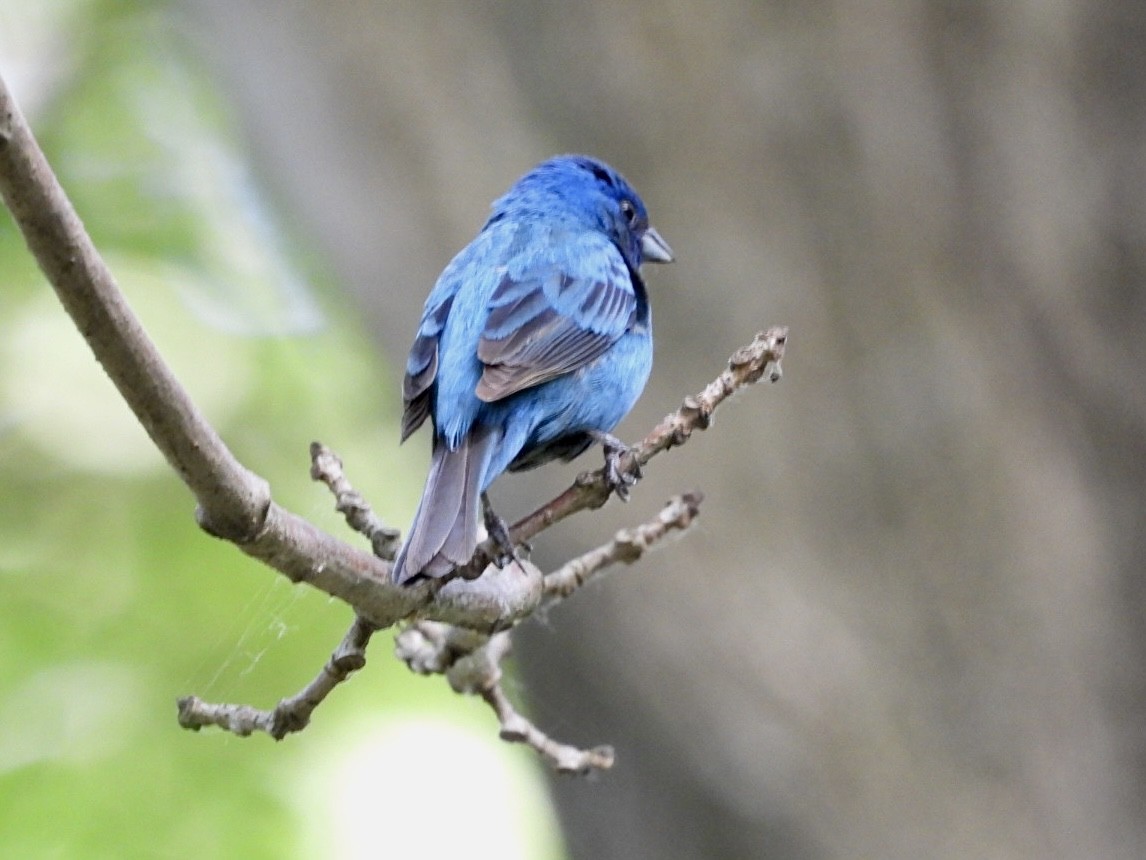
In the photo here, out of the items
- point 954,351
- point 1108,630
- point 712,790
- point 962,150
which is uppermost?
point 962,150

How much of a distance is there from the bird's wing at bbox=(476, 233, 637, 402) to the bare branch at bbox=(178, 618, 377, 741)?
2.83 feet

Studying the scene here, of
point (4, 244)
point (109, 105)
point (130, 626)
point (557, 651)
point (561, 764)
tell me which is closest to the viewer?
point (561, 764)

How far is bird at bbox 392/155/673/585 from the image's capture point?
3.07m

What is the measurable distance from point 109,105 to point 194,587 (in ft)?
10.2

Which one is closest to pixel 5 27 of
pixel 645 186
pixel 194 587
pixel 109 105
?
pixel 109 105

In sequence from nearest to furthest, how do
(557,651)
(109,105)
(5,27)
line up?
(557,651), (5,27), (109,105)

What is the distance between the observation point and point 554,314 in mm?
3508

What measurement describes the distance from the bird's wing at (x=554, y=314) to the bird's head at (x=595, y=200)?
0.77ft

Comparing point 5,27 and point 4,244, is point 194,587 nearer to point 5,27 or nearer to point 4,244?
point 4,244

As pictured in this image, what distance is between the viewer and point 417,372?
3.32m

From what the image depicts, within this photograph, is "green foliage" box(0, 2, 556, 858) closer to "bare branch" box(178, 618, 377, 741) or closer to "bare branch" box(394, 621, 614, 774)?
"bare branch" box(394, 621, 614, 774)

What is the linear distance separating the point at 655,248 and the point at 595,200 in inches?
10.0

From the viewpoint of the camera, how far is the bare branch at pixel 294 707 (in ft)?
7.55

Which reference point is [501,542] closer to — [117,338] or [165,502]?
[117,338]
